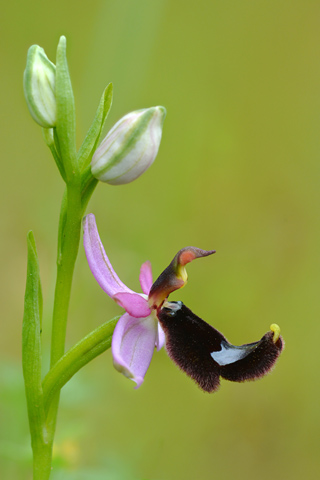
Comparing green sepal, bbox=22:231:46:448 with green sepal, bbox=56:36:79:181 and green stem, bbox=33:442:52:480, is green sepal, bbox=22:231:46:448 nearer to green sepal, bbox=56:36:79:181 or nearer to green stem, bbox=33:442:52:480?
green stem, bbox=33:442:52:480

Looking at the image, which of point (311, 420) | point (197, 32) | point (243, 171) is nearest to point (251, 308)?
point (311, 420)

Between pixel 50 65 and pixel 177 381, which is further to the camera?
pixel 177 381

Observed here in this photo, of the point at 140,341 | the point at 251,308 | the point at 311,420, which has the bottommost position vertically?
the point at 311,420

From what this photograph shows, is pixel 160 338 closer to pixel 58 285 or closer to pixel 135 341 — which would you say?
pixel 135 341

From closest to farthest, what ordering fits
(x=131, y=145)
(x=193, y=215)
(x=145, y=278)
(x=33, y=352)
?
(x=131, y=145) → (x=33, y=352) → (x=145, y=278) → (x=193, y=215)

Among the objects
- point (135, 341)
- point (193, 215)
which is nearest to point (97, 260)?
point (135, 341)

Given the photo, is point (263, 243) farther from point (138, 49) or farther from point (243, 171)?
point (138, 49)

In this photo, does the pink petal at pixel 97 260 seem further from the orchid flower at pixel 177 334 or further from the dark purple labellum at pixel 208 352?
the dark purple labellum at pixel 208 352
